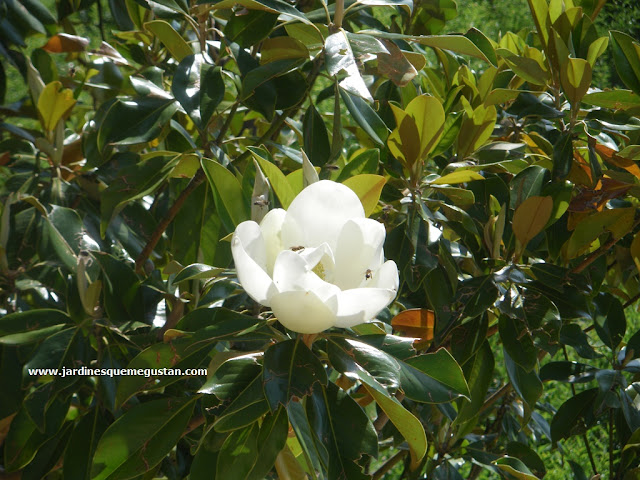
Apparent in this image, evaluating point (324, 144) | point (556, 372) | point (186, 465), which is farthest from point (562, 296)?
point (186, 465)

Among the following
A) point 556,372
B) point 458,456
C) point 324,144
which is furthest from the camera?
point 458,456

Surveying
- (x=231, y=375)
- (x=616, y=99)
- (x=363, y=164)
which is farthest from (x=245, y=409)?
(x=616, y=99)

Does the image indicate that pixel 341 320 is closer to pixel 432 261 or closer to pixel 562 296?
pixel 432 261

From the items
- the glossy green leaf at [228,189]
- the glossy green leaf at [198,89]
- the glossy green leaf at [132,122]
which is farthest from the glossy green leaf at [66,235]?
the glossy green leaf at [228,189]

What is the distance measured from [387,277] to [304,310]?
108mm

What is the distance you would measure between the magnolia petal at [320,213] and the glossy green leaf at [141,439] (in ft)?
0.94

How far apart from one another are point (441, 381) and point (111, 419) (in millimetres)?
630

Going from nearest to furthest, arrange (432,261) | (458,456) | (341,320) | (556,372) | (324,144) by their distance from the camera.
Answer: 1. (341,320)
2. (432,261)
3. (324,144)
4. (556,372)
5. (458,456)

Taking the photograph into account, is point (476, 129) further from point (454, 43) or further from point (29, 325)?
point (29, 325)

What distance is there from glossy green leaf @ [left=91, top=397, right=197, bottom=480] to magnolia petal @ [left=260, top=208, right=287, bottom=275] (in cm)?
26

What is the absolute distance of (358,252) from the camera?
82cm

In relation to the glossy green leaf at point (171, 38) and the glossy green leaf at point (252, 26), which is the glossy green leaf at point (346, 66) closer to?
the glossy green leaf at point (252, 26)

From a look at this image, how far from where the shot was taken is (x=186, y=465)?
1.29m

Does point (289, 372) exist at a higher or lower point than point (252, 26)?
lower
